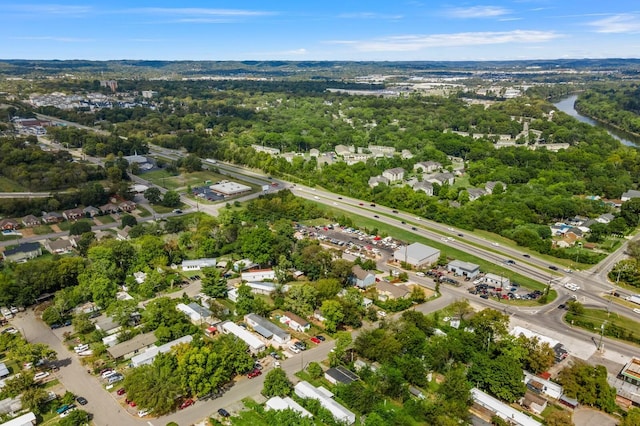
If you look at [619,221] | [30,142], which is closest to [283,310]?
[619,221]

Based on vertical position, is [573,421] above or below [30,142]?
below

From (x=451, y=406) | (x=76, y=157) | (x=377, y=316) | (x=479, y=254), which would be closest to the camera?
(x=451, y=406)

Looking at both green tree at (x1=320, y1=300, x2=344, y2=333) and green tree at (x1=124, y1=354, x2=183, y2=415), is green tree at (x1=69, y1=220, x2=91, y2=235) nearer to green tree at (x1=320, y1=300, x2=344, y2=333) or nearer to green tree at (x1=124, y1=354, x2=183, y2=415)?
green tree at (x1=124, y1=354, x2=183, y2=415)

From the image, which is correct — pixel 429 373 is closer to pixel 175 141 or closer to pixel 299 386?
pixel 299 386

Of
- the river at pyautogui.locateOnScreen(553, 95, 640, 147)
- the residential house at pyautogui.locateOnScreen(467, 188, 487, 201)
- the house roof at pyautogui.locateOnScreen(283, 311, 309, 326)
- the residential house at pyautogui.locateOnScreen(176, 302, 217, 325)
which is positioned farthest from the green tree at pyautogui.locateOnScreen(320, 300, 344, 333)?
the river at pyautogui.locateOnScreen(553, 95, 640, 147)

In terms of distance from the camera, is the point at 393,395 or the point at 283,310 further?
the point at 283,310

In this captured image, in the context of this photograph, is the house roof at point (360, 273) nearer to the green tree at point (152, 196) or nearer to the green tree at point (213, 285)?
the green tree at point (213, 285)
